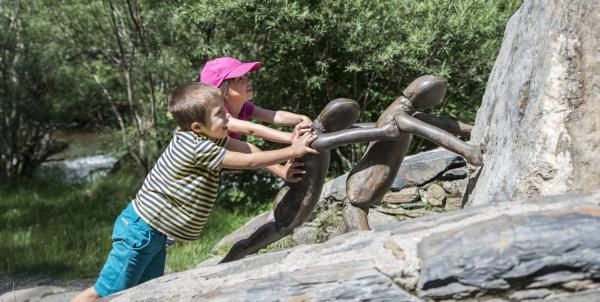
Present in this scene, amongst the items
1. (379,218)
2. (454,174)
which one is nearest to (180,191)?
(379,218)

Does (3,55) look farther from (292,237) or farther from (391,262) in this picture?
(391,262)

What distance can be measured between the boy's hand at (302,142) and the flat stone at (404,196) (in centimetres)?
200

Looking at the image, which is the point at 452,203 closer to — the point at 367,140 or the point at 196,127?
the point at 367,140

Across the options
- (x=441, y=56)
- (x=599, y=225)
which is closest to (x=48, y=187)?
(x=441, y=56)

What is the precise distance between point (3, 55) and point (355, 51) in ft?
17.5

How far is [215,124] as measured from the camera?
3094 millimetres

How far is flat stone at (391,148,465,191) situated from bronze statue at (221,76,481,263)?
1469 mm

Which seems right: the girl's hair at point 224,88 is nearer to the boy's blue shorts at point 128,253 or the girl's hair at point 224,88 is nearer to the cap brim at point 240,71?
the cap brim at point 240,71

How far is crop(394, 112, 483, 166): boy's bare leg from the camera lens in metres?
3.06

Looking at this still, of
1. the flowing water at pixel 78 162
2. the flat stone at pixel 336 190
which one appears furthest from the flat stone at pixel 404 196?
the flowing water at pixel 78 162

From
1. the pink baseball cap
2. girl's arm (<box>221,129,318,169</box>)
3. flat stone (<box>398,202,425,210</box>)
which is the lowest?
flat stone (<box>398,202,425,210</box>)

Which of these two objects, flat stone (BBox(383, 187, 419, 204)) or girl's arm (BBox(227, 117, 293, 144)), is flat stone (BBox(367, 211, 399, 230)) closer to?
flat stone (BBox(383, 187, 419, 204))

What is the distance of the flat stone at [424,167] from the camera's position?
4.86 metres

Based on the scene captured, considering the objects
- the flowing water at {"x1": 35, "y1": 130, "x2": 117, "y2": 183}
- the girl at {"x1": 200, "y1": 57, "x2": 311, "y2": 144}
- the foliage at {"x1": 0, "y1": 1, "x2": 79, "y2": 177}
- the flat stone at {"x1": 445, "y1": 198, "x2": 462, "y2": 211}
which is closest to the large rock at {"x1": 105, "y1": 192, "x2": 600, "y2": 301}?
the girl at {"x1": 200, "y1": 57, "x2": 311, "y2": 144}
